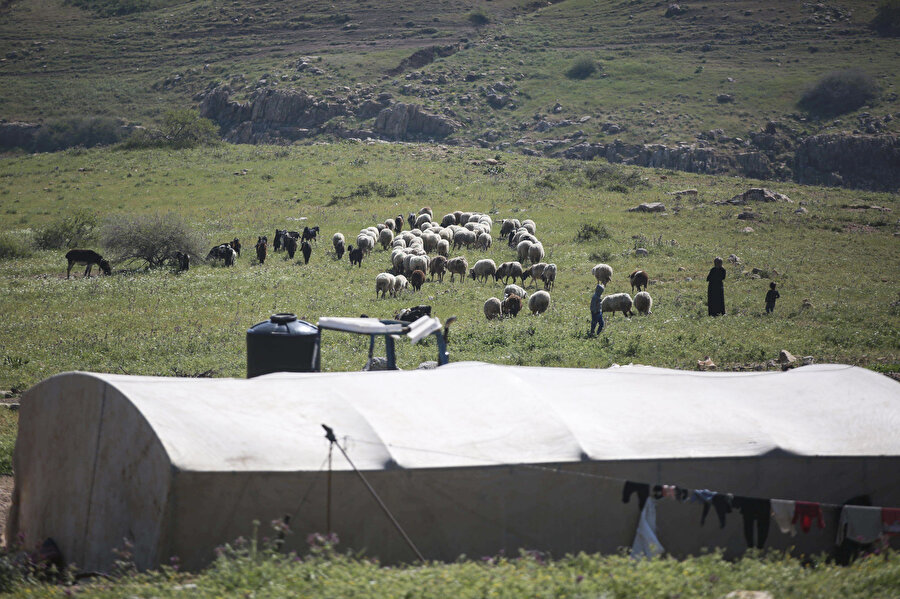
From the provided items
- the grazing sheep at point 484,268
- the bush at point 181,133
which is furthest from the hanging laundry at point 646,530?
the bush at point 181,133

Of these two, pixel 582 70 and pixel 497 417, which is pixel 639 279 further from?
pixel 582 70

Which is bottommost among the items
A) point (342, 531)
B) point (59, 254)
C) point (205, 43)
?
point (59, 254)

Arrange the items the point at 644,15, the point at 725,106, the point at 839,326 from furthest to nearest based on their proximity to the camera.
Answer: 1. the point at 644,15
2. the point at 725,106
3. the point at 839,326

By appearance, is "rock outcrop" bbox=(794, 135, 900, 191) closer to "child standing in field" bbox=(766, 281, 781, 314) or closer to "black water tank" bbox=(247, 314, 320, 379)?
"child standing in field" bbox=(766, 281, 781, 314)

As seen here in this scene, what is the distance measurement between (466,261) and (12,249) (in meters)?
17.6

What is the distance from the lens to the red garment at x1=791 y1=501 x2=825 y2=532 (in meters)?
8.16

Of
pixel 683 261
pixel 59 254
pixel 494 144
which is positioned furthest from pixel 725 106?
pixel 59 254

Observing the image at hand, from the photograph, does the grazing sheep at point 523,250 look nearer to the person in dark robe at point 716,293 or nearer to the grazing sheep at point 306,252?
the grazing sheep at point 306,252

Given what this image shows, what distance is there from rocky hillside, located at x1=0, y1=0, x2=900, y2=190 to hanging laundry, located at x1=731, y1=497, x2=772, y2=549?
6467 cm

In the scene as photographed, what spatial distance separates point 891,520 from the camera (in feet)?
27.4

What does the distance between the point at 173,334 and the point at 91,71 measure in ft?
310

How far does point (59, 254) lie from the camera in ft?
116

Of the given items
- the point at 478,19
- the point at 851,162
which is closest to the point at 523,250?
the point at 851,162

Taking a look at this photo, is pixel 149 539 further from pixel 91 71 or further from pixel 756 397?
pixel 91 71
